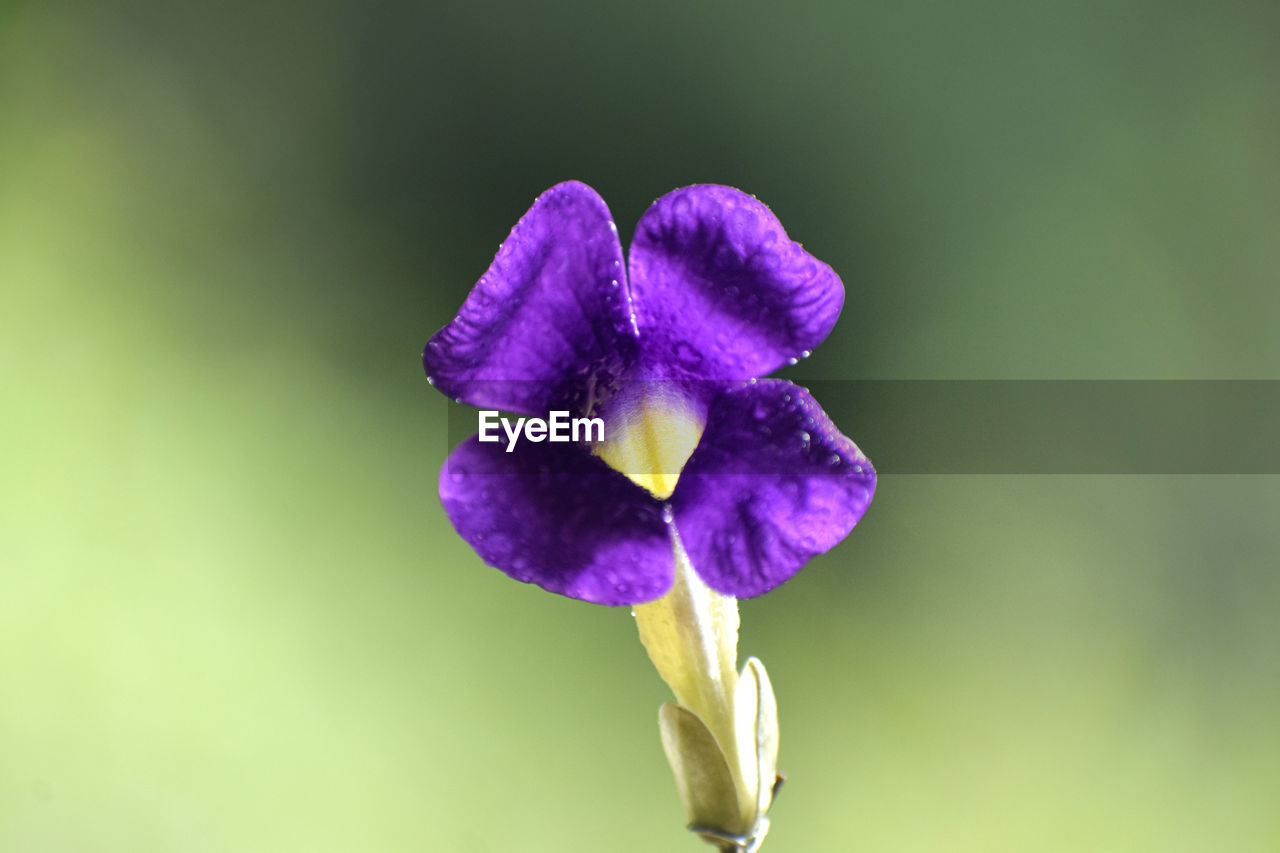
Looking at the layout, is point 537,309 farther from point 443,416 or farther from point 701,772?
point 443,416

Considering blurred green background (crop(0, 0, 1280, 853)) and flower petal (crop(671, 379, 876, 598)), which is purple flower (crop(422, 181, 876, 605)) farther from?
blurred green background (crop(0, 0, 1280, 853))

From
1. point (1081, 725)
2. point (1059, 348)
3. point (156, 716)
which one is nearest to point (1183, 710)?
point (1081, 725)

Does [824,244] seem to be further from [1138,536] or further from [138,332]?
[138,332]

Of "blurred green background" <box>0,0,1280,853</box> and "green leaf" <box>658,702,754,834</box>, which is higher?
"blurred green background" <box>0,0,1280,853</box>

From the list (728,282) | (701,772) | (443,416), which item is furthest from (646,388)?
(443,416)

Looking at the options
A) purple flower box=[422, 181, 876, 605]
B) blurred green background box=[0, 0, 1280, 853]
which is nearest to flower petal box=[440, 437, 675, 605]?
purple flower box=[422, 181, 876, 605]

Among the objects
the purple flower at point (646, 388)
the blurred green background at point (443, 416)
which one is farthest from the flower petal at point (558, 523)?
the blurred green background at point (443, 416)
